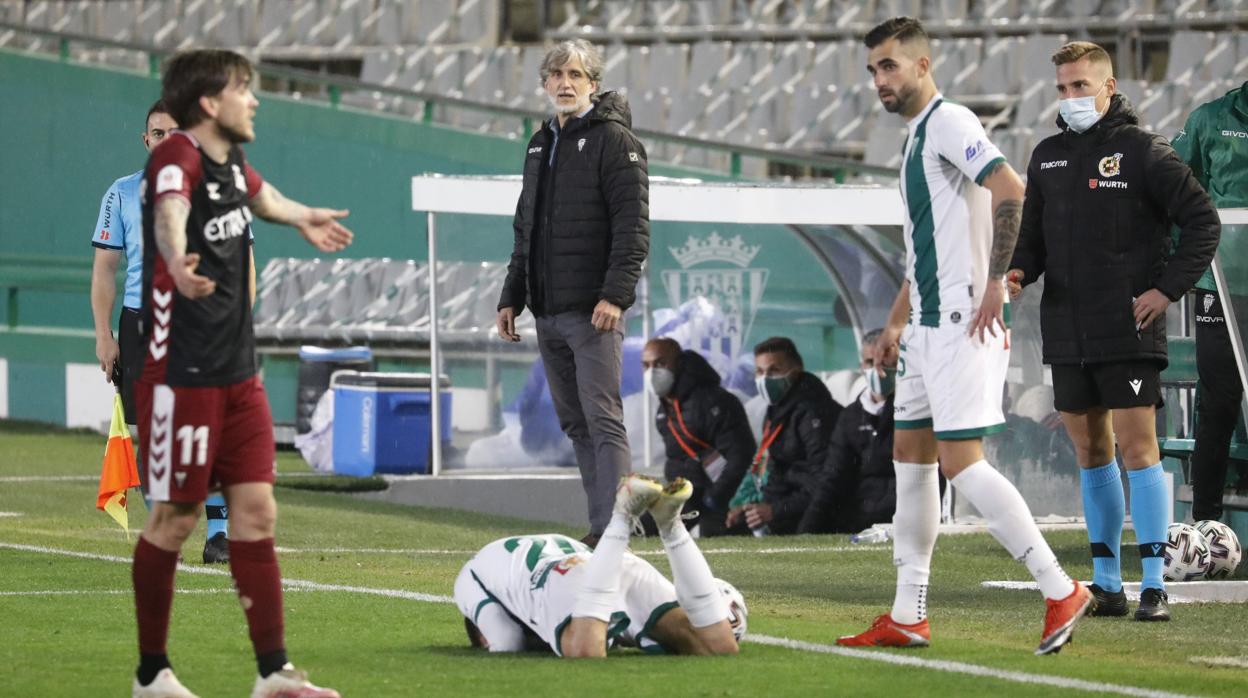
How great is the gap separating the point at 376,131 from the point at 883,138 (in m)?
5.61

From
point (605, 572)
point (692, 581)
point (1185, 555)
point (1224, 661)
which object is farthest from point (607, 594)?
point (1185, 555)

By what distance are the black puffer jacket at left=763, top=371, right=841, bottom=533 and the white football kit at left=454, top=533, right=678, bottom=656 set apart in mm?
5607

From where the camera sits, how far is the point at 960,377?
6.04 m

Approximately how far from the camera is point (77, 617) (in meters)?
7.03

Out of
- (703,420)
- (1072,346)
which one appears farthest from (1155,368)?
(703,420)

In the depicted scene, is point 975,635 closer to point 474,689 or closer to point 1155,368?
point 1155,368

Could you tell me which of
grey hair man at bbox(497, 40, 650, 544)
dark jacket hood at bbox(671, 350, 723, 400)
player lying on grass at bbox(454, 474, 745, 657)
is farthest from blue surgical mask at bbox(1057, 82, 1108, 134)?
dark jacket hood at bbox(671, 350, 723, 400)

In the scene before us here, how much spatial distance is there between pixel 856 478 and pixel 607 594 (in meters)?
5.88

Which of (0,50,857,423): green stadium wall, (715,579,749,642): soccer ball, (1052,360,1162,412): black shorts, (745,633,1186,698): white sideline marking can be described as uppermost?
(0,50,857,423): green stadium wall

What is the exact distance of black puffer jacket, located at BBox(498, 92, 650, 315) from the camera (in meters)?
8.44

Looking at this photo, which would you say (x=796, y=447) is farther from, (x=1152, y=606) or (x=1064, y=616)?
(x=1064, y=616)

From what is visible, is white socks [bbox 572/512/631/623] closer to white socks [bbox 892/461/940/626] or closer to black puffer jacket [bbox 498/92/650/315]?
white socks [bbox 892/461/940/626]

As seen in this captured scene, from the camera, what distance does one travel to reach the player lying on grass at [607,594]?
18.7 ft

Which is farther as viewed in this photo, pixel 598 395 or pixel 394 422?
pixel 394 422
